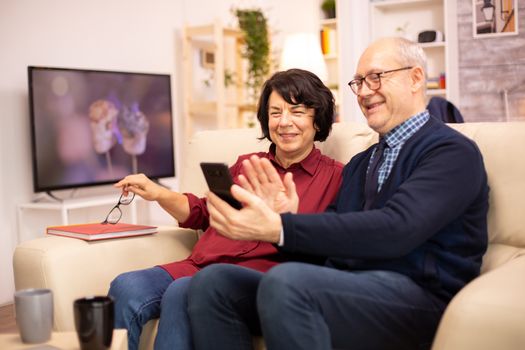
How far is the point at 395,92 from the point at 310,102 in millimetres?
368

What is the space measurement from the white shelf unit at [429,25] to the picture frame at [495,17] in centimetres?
63

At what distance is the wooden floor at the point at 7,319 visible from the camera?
304 cm

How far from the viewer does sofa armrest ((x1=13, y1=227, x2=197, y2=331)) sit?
186 cm

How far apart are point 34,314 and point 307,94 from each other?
105 cm

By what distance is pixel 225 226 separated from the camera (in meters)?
1.51

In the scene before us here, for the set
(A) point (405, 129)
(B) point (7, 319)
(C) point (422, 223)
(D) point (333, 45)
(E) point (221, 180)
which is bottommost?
(B) point (7, 319)

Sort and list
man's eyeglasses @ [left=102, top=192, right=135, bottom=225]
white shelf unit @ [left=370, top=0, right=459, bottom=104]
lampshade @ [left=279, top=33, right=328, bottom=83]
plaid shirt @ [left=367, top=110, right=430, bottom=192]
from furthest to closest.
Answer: white shelf unit @ [left=370, top=0, right=459, bottom=104] < lampshade @ [left=279, top=33, right=328, bottom=83] < man's eyeglasses @ [left=102, top=192, right=135, bottom=225] < plaid shirt @ [left=367, top=110, right=430, bottom=192]

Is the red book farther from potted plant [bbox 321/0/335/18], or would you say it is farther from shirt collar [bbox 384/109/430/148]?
potted plant [bbox 321/0/335/18]

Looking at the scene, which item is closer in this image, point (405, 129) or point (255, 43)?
point (405, 129)

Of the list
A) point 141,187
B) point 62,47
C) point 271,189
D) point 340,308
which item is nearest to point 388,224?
point 340,308

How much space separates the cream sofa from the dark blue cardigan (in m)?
0.11

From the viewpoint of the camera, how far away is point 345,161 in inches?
84.4

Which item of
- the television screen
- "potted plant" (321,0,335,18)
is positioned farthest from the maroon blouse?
"potted plant" (321,0,335,18)

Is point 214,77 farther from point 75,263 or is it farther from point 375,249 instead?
point 375,249
